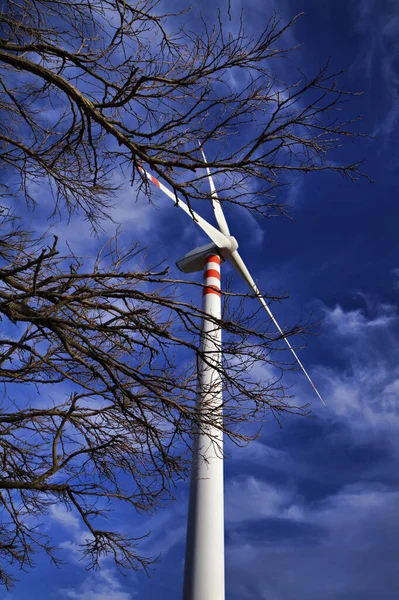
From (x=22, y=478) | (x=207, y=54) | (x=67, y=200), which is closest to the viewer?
(x=207, y=54)

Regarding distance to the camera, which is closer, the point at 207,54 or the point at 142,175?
the point at 207,54

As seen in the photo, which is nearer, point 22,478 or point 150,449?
point 150,449

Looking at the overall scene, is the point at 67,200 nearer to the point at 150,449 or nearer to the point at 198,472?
the point at 150,449

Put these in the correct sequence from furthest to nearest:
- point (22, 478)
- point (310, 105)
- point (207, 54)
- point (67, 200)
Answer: point (22, 478)
point (67, 200)
point (207, 54)
point (310, 105)

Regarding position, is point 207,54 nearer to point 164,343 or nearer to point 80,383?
point 164,343

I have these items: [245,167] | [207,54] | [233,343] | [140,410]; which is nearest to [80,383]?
[140,410]

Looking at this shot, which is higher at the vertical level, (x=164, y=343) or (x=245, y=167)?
(x=245, y=167)

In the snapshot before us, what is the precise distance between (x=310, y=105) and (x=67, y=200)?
3.11 metres

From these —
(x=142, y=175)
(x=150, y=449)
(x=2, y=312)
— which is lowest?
(x=150, y=449)

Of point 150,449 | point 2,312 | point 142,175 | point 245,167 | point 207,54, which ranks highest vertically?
point 207,54

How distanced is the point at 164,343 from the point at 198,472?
20.9 feet

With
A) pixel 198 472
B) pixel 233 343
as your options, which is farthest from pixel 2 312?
pixel 198 472

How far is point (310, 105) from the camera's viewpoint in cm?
422

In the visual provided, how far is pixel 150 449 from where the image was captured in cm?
578
